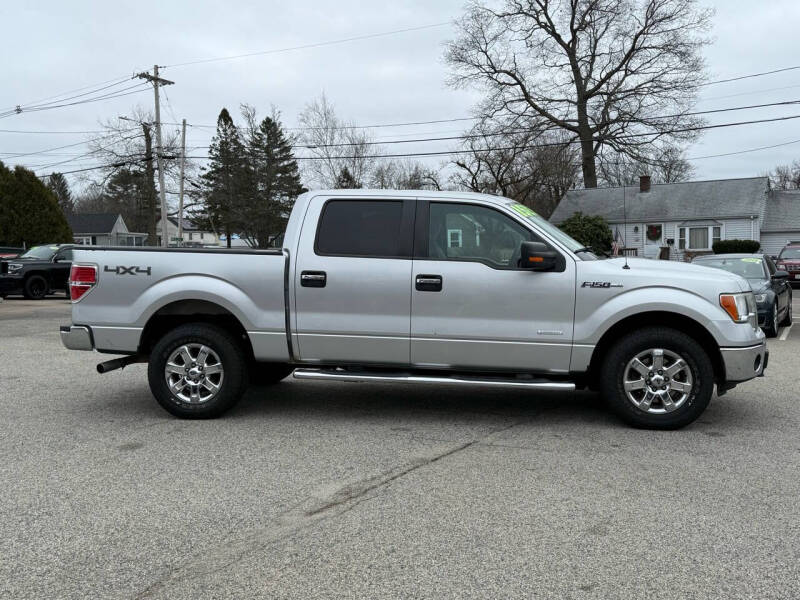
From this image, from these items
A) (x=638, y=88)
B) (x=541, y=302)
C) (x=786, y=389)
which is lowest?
(x=786, y=389)

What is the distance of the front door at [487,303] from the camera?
5562 mm

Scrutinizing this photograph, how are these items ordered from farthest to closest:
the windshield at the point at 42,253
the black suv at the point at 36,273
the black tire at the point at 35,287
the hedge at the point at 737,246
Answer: the hedge at the point at 737,246 < the windshield at the point at 42,253 < the black tire at the point at 35,287 < the black suv at the point at 36,273

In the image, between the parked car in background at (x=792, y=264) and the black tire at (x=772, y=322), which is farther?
the parked car in background at (x=792, y=264)

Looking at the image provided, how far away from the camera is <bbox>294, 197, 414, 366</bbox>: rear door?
18.8 ft

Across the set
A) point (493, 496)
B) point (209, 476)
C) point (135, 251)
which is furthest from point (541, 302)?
point (135, 251)

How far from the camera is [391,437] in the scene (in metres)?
5.48

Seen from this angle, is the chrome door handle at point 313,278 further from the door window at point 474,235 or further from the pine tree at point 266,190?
the pine tree at point 266,190

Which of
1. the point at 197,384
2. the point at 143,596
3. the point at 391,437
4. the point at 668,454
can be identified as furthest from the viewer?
the point at 197,384

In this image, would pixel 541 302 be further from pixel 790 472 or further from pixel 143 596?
pixel 143 596

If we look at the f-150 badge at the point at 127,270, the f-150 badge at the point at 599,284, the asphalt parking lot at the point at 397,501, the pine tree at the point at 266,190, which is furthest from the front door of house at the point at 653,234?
the f-150 badge at the point at 127,270

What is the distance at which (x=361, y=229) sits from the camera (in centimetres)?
594

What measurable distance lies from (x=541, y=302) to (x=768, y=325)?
25.7ft

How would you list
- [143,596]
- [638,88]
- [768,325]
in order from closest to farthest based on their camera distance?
[143,596] → [768,325] → [638,88]

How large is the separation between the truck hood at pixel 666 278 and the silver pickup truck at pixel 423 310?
1 centimetres
